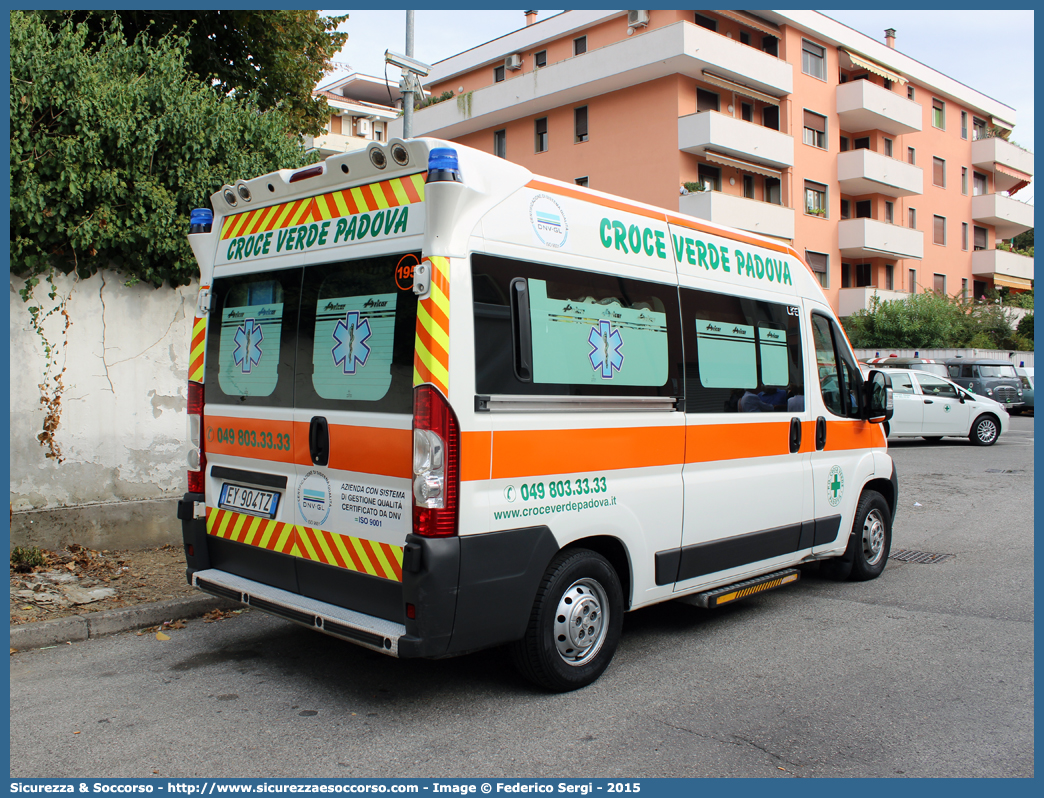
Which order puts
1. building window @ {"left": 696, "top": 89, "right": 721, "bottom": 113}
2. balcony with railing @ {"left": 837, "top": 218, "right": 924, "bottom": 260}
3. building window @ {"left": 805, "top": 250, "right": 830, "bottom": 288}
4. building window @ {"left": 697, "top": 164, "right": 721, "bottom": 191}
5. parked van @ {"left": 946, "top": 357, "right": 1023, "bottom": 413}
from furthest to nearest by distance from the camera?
1. balcony with railing @ {"left": 837, "top": 218, "right": 924, "bottom": 260}
2. building window @ {"left": 805, "top": 250, "right": 830, "bottom": 288}
3. building window @ {"left": 696, "top": 89, "right": 721, "bottom": 113}
4. building window @ {"left": 697, "top": 164, "right": 721, "bottom": 191}
5. parked van @ {"left": 946, "top": 357, "right": 1023, "bottom": 413}

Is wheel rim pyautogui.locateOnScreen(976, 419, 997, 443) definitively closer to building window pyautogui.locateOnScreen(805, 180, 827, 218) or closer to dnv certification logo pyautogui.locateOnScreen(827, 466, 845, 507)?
dnv certification logo pyautogui.locateOnScreen(827, 466, 845, 507)

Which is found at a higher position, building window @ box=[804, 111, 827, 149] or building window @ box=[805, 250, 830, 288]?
building window @ box=[804, 111, 827, 149]

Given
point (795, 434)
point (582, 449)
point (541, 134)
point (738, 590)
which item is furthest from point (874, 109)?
point (582, 449)

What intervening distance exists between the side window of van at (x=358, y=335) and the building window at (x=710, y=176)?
2663 centimetres

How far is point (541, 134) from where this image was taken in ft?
110

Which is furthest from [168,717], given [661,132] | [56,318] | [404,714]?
[661,132]

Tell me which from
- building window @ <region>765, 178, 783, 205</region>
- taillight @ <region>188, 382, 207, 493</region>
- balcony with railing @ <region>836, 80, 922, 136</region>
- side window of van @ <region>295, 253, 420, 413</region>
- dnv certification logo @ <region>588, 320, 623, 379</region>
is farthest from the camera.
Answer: balcony with railing @ <region>836, 80, 922, 136</region>

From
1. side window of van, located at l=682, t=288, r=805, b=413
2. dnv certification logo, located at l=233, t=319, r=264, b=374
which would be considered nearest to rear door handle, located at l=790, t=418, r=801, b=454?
side window of van, located at l=682, t=288, r=805, b=413

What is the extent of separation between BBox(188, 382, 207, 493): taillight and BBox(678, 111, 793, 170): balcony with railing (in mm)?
25529

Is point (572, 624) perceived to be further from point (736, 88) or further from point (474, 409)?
point (736, 88)

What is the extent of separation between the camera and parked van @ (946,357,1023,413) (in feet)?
85.8

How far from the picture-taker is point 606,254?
4.63 meters

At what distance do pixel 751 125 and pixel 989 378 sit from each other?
37.0 feet

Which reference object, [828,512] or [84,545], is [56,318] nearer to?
[84,545]
